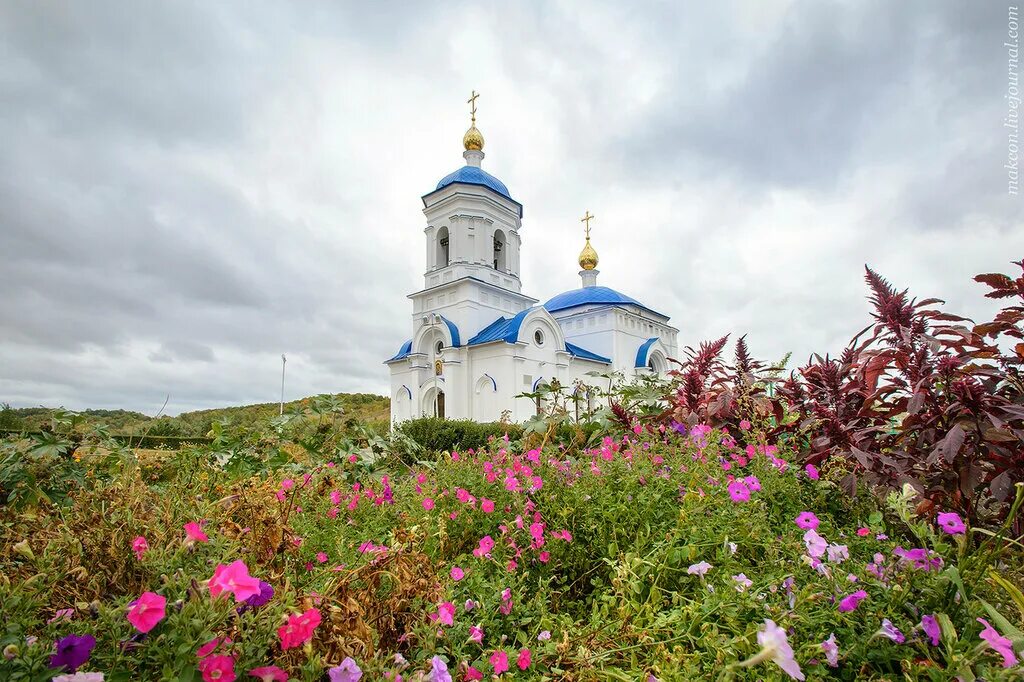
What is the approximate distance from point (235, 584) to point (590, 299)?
80.4 feet

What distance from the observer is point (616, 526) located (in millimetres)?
1841

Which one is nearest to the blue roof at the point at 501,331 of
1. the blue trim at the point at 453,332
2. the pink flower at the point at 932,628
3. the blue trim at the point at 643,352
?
the blue trim at the point at 453,332

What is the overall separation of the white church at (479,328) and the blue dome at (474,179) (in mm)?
59

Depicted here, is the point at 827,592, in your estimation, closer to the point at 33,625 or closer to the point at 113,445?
the point at 33,625

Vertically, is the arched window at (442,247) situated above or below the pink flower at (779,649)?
above

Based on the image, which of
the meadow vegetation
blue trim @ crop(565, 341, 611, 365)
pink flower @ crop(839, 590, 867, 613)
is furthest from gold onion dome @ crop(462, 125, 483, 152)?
→ pink flower @ crop(839, 590, 867, 613)

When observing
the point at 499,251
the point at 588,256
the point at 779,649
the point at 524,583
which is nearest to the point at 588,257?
the point at 588,256

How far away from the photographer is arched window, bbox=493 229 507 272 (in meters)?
21.3

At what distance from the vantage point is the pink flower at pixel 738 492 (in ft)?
5.54

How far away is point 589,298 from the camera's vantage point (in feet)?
81.9

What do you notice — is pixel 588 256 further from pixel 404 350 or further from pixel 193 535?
pixel 193 535

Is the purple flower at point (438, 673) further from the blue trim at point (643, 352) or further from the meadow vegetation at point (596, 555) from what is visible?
the blue trim at point (643, 352)

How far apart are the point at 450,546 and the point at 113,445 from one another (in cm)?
193

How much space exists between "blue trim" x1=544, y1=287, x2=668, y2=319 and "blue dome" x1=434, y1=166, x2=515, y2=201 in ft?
21.3
